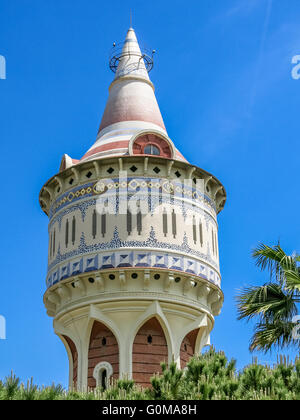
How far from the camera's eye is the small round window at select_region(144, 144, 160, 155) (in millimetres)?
30109

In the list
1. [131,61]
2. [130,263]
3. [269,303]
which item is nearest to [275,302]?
[269,303]

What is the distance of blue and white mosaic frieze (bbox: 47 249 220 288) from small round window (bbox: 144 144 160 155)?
14.9 ft

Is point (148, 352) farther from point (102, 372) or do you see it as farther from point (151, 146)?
point (151, 146)

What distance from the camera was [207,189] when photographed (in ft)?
102

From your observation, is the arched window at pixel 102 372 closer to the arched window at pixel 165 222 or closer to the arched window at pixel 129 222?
the arched window at pixel 129 222

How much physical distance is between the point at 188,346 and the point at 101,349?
345 centimetres

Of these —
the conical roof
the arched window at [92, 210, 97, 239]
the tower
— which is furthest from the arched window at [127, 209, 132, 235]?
the conical roof

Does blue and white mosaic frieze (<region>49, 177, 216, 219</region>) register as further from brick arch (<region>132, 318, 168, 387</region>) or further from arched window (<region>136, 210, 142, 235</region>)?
brick arch (<region>132, 318, 168, 387</region>)

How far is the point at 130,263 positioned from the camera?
27.4m

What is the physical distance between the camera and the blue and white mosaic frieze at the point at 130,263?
27.5m

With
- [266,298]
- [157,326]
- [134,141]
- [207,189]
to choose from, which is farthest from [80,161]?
[266,298]

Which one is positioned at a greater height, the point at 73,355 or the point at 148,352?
the point at 73,355
